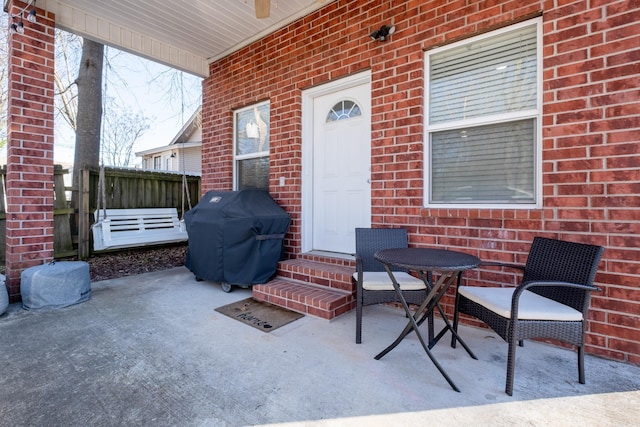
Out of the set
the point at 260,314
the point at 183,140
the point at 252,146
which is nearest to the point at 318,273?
the point at 260,314

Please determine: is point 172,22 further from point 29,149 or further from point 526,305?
point 526,305

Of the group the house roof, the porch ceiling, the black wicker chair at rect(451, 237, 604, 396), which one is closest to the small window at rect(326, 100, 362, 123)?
the porch ceiling

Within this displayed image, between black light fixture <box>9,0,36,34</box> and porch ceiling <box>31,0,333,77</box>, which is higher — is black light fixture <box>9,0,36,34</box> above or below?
below

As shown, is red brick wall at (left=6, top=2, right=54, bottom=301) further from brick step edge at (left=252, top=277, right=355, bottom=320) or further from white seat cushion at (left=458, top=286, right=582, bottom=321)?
white seat cushion at (left=458, top=286, right=582, bottom=321)

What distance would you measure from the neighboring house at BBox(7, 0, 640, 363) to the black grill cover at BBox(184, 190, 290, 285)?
29 cm

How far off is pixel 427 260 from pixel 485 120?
1.50 m

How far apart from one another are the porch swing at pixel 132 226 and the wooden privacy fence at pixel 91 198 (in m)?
0.21

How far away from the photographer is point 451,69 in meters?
2.87

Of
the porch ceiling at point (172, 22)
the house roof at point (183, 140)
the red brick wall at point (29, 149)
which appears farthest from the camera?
the house roof at point (183, 140)

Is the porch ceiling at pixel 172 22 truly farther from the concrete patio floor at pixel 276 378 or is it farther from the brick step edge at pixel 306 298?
the concrete patio floor at pixel 276 378

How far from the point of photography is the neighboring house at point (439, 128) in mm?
2107

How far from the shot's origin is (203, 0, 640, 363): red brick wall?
206cm

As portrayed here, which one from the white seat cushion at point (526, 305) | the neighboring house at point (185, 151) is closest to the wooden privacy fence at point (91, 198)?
the white seat cushion at point (526, 305)

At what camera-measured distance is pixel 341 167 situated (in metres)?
3.71
